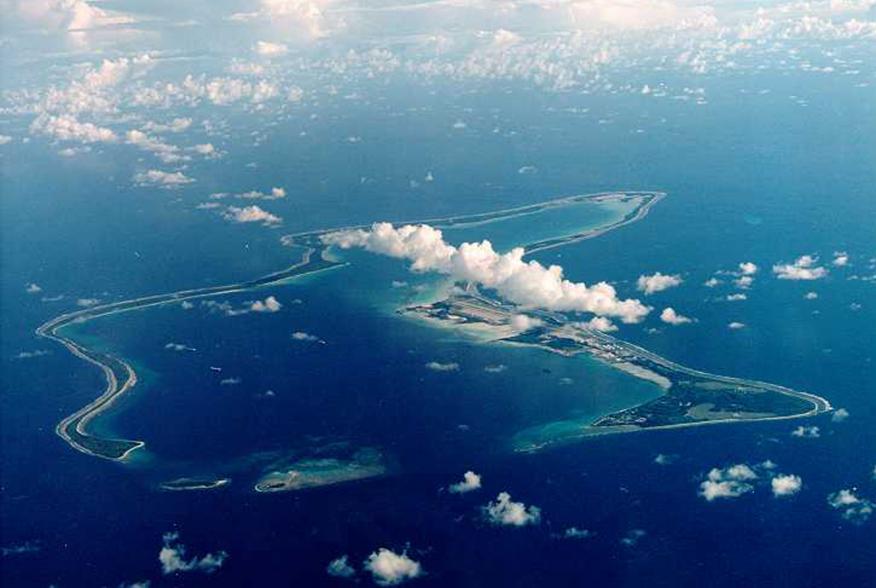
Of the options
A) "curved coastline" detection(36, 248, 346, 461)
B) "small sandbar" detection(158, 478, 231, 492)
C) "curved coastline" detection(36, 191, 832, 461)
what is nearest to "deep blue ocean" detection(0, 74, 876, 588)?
"small sandbar" detection(158, 478, 231, 492)

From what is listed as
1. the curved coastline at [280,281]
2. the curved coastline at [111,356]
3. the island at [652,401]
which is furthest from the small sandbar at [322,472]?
the curved coastline at [111,356]

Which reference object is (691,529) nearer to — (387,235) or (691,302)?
(691,302)

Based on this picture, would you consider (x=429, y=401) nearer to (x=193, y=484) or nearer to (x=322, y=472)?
(x=322, y=472)

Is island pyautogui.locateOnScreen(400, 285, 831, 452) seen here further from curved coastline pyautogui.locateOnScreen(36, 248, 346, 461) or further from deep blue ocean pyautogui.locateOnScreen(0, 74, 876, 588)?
curved coastline pyautogui.locateOnScreen(36, 248, 346, 461)

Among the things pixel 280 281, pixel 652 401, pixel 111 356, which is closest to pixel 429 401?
pixel 652 401

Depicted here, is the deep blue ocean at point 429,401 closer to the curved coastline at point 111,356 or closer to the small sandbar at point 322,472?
the small sandbar at point 322,472

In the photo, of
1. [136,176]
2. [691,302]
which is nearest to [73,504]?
[691,302]

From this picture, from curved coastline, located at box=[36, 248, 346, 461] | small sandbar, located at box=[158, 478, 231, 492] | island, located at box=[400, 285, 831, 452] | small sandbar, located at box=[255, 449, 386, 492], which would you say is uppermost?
curved coastline, located at box=[36, 248, 346, 461]

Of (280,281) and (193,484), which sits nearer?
(193,484)

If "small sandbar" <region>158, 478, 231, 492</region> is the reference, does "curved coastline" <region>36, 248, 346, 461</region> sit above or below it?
above
